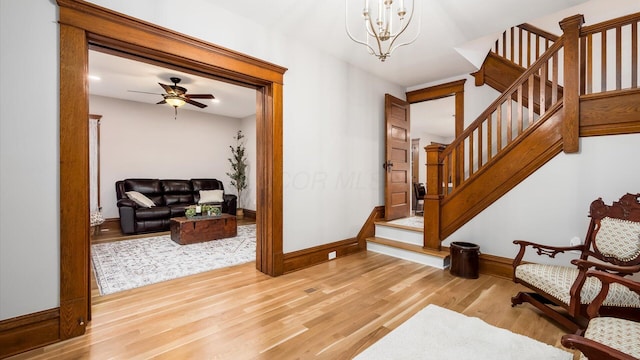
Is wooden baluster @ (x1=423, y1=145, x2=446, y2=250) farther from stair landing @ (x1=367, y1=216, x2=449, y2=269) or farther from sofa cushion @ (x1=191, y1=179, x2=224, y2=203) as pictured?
sofa cushion @ (x1=191, y1=179, x2=224, y2=203)

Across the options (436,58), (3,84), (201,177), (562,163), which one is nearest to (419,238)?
(562,163)

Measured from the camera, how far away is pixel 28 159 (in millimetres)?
1864

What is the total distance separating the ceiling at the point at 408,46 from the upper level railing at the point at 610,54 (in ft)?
1.10

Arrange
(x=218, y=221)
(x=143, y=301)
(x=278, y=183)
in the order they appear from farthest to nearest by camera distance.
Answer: (x=218, y=221) → (x=278, y=183) → (x=143, y=301)

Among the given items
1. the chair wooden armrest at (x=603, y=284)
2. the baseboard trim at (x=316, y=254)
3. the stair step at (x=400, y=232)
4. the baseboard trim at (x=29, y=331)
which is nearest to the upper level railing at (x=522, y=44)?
the stair step at (x=400, y=232)

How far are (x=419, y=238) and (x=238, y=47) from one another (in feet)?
11.0

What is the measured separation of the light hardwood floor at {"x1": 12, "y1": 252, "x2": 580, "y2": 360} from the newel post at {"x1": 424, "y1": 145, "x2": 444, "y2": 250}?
0.49 metres

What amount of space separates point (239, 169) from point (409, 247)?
5353 mm

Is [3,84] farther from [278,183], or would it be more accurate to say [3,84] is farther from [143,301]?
[278,183]

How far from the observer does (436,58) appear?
12.6 feet

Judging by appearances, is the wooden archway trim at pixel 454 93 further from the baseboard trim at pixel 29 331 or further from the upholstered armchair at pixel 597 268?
the baseboard trim at pixel 29 331

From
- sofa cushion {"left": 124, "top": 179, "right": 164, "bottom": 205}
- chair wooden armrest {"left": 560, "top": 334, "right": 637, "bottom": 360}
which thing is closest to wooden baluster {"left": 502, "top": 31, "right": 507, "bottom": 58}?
chair wooden armrest {"left": 560, "top": 334, "right": 637, "bottom": 360}

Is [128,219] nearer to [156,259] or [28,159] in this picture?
[156,259]

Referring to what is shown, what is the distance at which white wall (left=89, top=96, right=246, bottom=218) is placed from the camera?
237 inches
